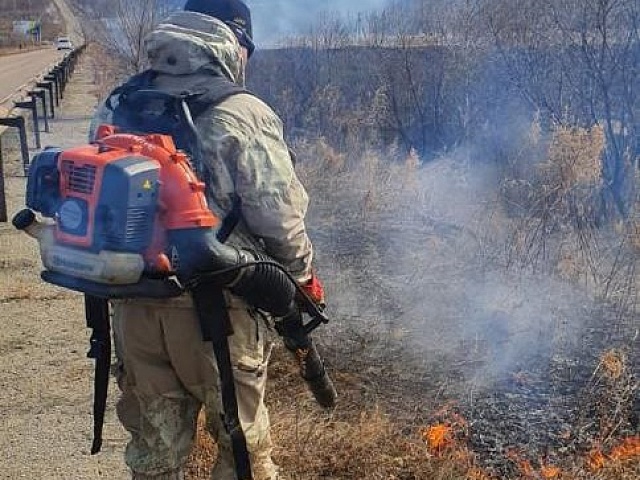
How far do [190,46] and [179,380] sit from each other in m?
0.98

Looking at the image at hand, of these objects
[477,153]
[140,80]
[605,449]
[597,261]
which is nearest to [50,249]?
[140,80]

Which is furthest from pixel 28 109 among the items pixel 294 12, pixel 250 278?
pixel 250 278

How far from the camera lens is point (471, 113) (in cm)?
1129

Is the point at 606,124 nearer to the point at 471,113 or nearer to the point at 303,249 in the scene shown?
the point at 471,113

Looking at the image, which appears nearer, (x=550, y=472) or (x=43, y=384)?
(x=550, y=472)

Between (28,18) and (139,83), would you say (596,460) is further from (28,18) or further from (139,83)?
(28,18)

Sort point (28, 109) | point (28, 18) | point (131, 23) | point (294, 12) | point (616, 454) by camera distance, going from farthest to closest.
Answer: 1. point (28, 18)
2. point (131, 23)
3. point (28, 109)
4. point (294, 12)
5. point (616, 454)

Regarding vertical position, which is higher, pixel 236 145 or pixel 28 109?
pixel 236 145

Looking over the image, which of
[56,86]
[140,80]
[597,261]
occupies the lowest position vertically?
[56,86]

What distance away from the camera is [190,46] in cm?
201

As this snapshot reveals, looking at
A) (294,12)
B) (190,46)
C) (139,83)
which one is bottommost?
(294,12)

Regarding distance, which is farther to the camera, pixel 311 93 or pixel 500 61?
pixel 311 93

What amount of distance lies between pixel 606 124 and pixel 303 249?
24.2ft

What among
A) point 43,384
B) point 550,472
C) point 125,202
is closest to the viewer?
point 125,202
